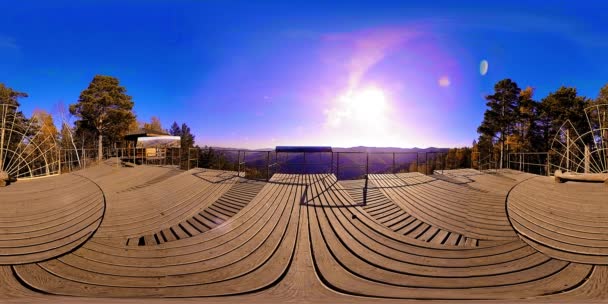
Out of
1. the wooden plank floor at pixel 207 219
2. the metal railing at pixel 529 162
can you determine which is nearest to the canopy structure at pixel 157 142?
the wooden plank floor at pixel 207 219

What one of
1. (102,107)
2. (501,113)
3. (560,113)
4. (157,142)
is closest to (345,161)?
(501,113)

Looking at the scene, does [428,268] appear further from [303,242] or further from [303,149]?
[303,149]

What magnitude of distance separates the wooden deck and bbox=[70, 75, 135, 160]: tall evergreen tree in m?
1.30

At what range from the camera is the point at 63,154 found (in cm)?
288

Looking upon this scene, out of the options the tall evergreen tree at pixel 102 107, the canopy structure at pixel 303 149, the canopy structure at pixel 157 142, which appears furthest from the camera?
the canopy structure at pixel 157 142

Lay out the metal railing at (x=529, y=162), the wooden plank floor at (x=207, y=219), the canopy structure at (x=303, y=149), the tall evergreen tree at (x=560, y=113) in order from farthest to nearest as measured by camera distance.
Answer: the tall evergreen tree at (x=560, y=113)
the metal railing at (x=529, y=162)
the canopy structure at (x=303, y=149)
the wooden plank floor at (x=207, y=219)

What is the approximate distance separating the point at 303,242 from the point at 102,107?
407 centimetres

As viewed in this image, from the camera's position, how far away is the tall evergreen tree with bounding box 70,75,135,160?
3.05m

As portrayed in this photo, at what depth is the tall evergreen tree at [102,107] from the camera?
3055mm

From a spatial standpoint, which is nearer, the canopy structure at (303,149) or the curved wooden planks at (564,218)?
the curved wooden planks at (564,218)

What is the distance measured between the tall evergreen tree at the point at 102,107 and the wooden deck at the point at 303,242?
1.30m

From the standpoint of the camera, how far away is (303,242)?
1532mm

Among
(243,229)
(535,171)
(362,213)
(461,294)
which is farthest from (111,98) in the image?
(535,171)

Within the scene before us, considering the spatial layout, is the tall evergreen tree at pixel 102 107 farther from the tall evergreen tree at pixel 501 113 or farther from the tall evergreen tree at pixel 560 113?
the tall evergreen tree at pixel 560 113
